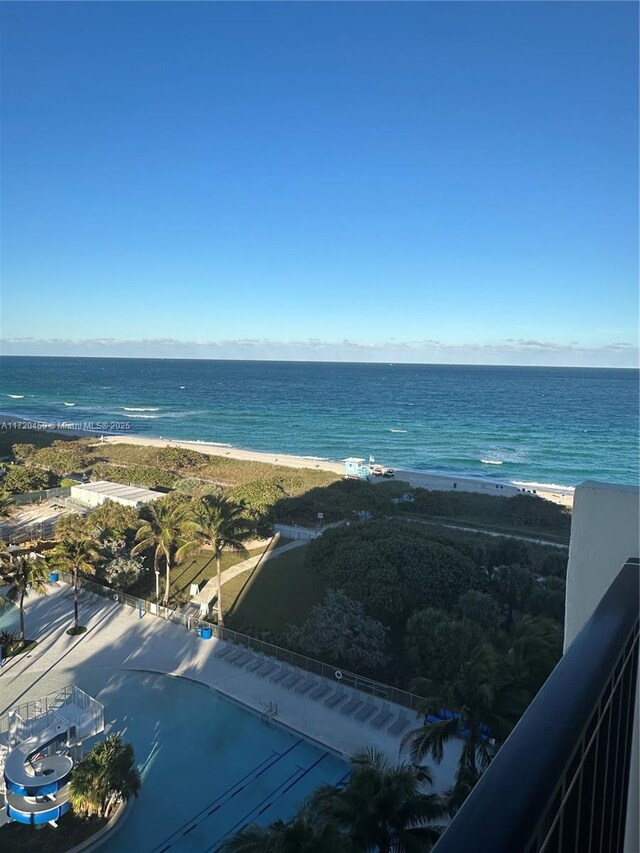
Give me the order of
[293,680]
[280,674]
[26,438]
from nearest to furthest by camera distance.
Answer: [293,680]
[280,674]
[26,438]

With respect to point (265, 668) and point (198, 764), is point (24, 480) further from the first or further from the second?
point (198, 764)

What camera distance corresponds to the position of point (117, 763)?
10.3 m

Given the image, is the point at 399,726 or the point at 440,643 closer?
Result: the point at 399,726

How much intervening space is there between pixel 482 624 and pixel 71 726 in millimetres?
10300

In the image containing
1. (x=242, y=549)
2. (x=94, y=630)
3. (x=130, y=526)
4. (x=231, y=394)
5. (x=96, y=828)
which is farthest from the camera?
(x=231, y=394)

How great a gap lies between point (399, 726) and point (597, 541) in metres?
11.4

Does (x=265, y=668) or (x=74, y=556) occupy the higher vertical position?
(x=74, y=556)

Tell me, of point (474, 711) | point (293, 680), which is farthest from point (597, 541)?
point (293, 680)

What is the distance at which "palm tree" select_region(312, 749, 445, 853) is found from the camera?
23.1ft

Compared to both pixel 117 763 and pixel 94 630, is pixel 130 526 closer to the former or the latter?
pixel 94 630

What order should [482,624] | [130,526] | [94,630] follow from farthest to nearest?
[130,526], [94,630], [482,624]

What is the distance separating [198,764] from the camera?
11.7m

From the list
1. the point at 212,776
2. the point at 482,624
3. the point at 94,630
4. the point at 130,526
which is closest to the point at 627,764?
the point at 212,776

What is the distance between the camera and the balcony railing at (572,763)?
1.06 m
